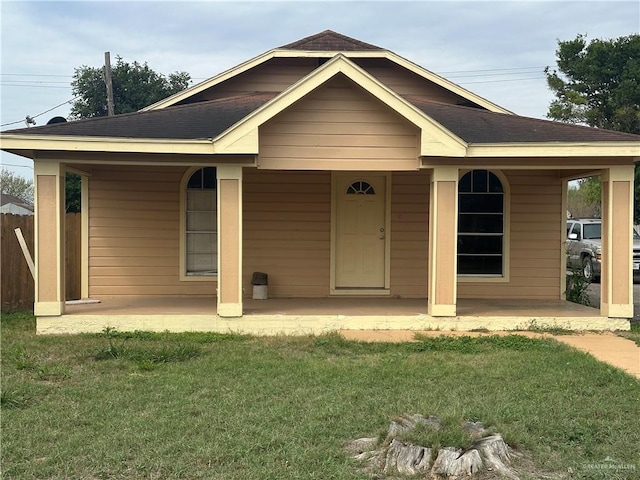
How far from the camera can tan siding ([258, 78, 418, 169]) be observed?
892 centimetres

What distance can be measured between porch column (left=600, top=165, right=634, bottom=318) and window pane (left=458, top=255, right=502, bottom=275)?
2486mm

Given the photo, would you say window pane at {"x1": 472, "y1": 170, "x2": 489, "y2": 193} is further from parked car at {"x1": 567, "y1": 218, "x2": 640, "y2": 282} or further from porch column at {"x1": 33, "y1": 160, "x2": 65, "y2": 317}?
parked car at {"x1": 567, "y1": 218, "x2": 640, "y2": 282}

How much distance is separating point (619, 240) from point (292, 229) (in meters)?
5.41

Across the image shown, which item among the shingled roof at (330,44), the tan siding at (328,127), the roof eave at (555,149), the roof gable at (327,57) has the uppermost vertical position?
the shingled roof at (330,44)

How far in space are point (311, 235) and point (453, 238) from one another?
3.05 m

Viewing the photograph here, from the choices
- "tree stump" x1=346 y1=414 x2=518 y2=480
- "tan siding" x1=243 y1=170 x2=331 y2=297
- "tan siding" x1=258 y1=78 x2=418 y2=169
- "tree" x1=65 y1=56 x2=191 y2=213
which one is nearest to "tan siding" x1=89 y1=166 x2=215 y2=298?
"tan siding" x1=243 y1=170 x2=331 y2=297

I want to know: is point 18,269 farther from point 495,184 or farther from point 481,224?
point 495,184

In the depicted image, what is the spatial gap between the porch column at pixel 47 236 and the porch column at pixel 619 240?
319 inches

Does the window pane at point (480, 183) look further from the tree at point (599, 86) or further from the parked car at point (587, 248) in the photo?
the tree at point (599, 86)

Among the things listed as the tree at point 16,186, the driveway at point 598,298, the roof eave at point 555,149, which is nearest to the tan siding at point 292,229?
the roof eave at point 555,149

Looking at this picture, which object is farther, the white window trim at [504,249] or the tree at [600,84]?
the tree at [600,84]

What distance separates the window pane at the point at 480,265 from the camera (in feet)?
37.2

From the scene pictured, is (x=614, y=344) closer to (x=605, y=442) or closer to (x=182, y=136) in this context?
(x=605, y=442)

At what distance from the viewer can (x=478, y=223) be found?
37.1 feet
